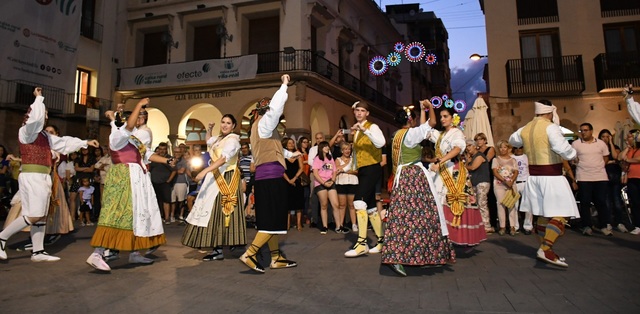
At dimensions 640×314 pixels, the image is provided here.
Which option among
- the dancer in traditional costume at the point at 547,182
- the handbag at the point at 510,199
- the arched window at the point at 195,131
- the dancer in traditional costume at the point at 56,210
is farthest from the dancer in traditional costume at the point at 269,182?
the arched window at the point at 195,131

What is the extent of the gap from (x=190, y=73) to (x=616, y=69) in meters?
18.5

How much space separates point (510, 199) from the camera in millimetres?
7734

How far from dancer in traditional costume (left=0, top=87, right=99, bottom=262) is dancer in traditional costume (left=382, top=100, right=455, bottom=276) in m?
4.06

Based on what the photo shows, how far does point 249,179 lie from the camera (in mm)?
9312

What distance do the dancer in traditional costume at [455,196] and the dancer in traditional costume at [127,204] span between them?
3.61 meters

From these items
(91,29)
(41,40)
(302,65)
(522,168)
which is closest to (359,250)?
(522,168)

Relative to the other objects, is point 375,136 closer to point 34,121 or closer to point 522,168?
point 34,121

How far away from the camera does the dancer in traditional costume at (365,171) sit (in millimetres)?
5539

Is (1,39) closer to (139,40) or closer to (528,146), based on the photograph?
(139,40)

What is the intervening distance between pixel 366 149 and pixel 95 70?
18.4 meters

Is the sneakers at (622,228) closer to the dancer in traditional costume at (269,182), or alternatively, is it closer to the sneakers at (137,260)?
the dancer in traditional costume at (269,182)

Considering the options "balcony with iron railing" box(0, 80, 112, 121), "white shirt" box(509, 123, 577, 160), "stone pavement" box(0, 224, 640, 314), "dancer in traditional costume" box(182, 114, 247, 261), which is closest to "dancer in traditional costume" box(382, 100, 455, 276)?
"stone pavement" box(0, 224, 640, 314)

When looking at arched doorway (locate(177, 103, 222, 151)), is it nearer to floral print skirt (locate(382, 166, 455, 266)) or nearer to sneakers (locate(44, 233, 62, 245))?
sneakers (locate(44, 233, 62, 245))

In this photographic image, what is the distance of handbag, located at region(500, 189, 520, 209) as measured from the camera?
7.72 m
